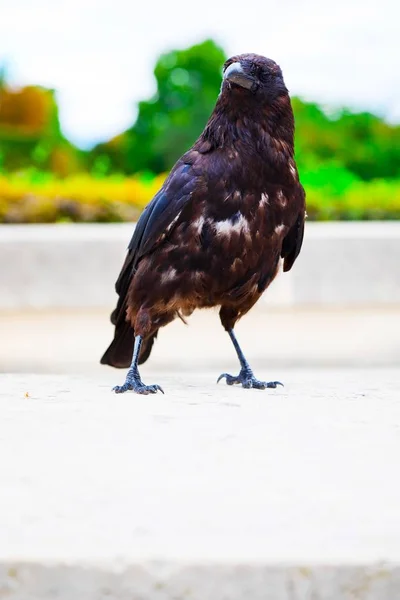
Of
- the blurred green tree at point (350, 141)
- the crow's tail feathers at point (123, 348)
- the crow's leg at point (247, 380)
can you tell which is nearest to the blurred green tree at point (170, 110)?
the blurred green tree at point (350, 141)

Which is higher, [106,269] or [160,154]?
[106,269]

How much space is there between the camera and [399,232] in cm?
1029

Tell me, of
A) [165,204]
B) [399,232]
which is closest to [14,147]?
[399,232]

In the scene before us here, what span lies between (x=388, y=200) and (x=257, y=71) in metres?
8.79

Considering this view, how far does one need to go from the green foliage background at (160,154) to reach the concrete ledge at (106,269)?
181cm

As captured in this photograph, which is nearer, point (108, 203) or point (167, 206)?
point (167, 206)

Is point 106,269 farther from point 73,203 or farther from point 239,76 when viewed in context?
point 239,76

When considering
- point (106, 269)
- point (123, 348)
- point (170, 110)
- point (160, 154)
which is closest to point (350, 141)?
point (160, 154)

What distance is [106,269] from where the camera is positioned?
10008 mm

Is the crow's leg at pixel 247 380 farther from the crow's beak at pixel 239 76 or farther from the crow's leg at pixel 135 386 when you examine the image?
the crow's beak at pixel 239 76

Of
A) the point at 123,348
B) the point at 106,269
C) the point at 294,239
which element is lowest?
the point at 106,269

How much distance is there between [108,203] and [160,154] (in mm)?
11333

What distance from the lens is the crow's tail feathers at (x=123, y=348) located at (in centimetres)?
423

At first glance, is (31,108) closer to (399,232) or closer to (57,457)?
(399,232)
